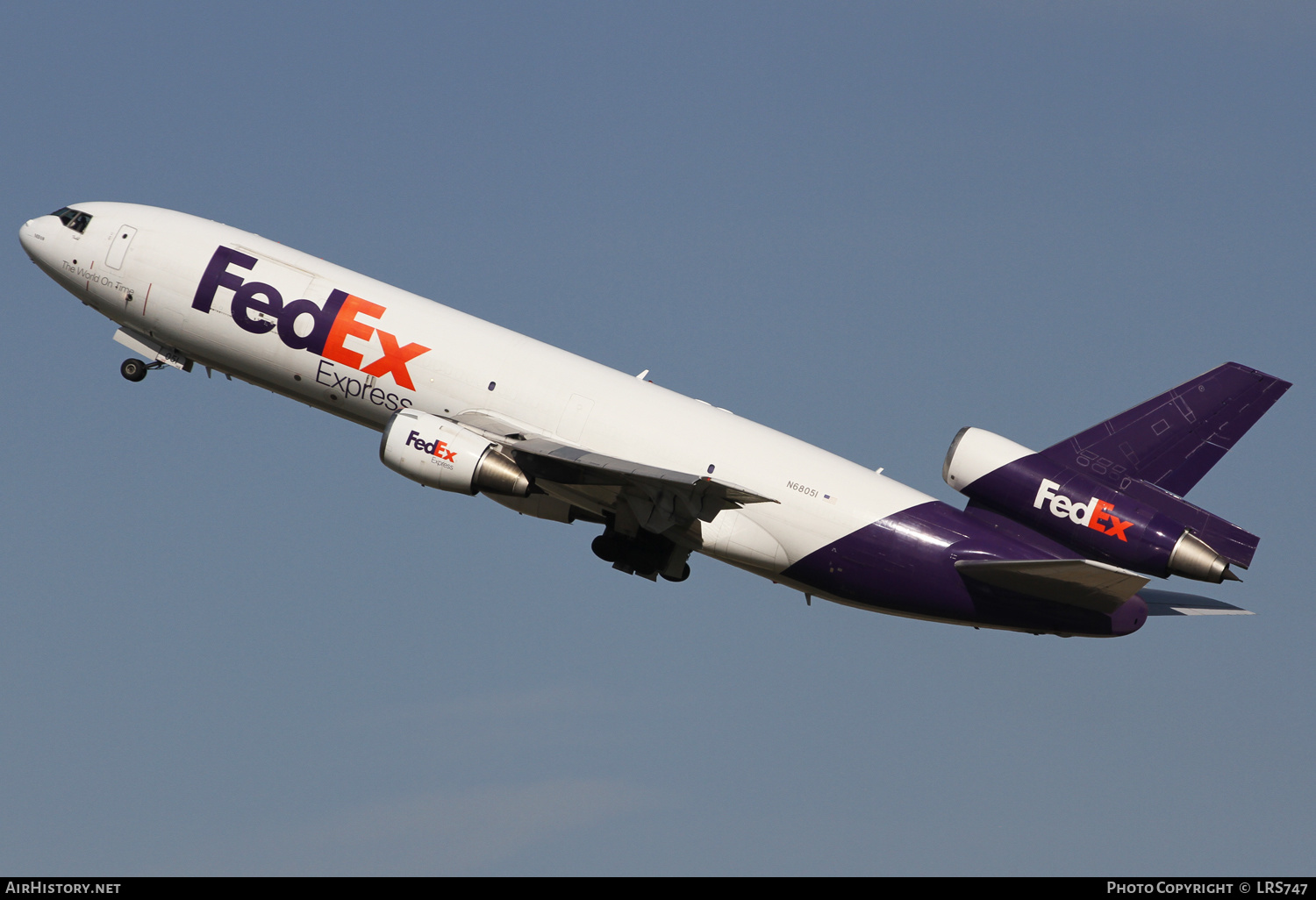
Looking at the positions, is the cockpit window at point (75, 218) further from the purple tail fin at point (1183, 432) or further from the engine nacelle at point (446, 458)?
the purple tail fin at point (1183, 432)

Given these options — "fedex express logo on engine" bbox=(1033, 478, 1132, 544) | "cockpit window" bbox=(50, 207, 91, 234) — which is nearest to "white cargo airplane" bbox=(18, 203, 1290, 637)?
"fedex express logo on engine" bbox=(1033, 478, 1132, 544)

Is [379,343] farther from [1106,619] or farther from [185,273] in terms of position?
[1106,619]

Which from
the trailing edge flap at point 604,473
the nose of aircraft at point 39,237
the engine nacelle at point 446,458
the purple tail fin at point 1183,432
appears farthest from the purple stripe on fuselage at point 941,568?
the nose of aircraft at point 39,237

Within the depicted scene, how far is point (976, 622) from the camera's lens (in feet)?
117

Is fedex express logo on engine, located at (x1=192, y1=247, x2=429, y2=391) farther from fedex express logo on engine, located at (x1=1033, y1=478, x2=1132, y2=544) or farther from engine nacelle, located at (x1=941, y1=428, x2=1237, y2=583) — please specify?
fedex express logo on engine, located at (x1=1033, y1=478, x2=1132, y2=544)

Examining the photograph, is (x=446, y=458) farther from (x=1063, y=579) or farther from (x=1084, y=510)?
(x=1084, y=510)

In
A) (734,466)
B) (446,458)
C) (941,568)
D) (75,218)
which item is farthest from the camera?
(75,218)

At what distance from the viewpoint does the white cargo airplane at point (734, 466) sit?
33.9 metres

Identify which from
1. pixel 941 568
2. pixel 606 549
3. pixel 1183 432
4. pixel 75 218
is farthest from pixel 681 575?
pixel 75 218

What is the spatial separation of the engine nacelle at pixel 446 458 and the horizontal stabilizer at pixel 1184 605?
16988 millimetres

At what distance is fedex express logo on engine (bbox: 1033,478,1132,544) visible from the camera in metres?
34.2

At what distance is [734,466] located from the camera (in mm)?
35156

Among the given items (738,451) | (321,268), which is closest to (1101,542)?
(738,451)

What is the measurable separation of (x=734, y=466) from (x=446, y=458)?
7496 mm
